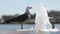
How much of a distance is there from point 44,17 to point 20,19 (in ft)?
20.1

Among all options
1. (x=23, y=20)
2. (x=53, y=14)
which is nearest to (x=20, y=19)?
(x=23, y=20)

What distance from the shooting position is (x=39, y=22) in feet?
111

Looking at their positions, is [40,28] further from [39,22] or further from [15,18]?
[15,18]

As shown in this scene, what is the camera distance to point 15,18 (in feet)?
133

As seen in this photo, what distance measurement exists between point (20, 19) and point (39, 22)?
638 cm

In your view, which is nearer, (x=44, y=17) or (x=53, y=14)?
(x=44, y=17)

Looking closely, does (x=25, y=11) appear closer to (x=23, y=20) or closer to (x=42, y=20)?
(x=23, y=20)

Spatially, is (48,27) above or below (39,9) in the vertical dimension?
below

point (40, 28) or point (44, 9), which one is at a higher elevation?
point (44, 9)

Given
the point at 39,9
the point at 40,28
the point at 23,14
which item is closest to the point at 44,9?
the point at 39,9

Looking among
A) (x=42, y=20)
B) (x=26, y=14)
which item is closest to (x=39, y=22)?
(x=42, y=20)

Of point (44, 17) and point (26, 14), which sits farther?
point (26, 14)

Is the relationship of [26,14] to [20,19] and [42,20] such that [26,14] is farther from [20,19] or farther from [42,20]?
[42,20]

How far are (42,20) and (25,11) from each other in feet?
23.7
